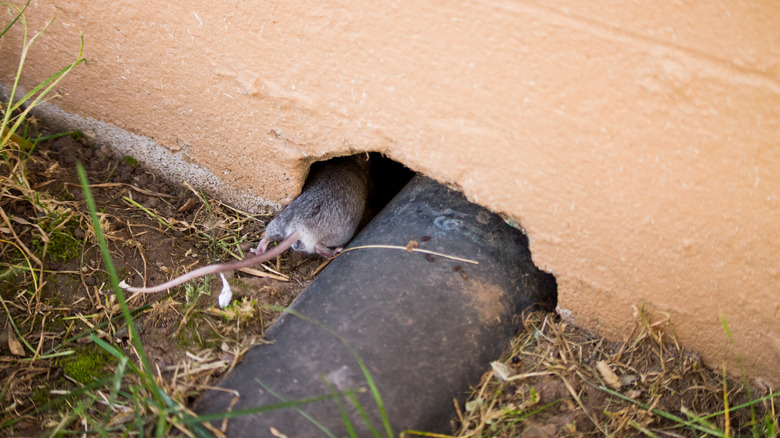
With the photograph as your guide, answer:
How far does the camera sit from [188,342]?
1985mm

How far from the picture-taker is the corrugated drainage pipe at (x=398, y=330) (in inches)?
63.7

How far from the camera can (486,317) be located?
1924 mm

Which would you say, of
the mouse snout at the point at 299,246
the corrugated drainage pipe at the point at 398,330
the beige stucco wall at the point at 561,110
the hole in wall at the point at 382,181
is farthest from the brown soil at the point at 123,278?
the hole in wall at the point at 382,181

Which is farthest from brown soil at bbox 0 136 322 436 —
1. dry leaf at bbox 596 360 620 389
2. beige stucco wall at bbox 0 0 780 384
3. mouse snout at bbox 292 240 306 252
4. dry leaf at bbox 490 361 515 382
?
dry leaf at bbox 596 360 620 389

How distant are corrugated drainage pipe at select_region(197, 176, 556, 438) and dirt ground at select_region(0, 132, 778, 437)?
12cm

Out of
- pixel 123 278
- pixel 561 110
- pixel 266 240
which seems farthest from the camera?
pixel 266 240

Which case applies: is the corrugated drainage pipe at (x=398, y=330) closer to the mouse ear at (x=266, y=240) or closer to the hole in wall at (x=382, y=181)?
the mouse ear at (x=266, y=240)

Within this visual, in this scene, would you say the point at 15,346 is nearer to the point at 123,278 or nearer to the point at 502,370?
the point at 123,278

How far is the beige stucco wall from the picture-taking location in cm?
151

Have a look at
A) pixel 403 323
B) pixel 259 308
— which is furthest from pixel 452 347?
pixel 259 308

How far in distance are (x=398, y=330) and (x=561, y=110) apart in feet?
2.83

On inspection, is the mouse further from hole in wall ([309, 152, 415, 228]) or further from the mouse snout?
hole in wall ([309, 152, 415, 228])

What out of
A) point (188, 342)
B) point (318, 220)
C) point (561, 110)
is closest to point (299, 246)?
point (318, 220)

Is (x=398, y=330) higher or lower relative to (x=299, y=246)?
higher
